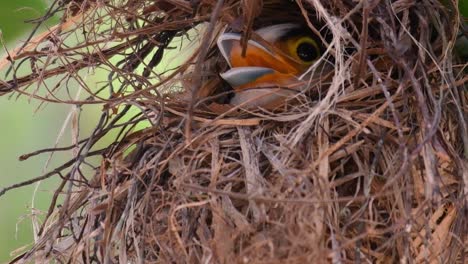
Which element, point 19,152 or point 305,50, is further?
point 19,152

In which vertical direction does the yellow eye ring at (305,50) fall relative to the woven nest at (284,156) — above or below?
above

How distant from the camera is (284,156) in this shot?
0.77 m

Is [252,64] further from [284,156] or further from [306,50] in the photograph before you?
[284,156]

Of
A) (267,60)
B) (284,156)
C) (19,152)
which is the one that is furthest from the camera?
(19,152)

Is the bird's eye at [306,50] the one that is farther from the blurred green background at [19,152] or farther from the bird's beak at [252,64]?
the blurred green background at [19,152]

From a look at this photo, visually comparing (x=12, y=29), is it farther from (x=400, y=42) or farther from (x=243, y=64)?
(x=400, y=42)

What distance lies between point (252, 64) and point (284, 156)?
222 mm

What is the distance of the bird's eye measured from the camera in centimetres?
101

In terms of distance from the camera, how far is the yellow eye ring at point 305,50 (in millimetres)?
1006

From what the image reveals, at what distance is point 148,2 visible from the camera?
95 cm

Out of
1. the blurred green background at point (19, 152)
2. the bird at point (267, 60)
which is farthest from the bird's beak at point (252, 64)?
the blurred green background at point (19, 152)

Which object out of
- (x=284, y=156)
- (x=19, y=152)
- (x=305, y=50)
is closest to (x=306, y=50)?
(x=305, y=50)

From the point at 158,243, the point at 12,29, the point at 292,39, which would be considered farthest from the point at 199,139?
the point at 12,29

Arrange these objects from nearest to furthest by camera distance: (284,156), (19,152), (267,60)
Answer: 1. (284,156)
2. (267,60)
3. (19,152)
